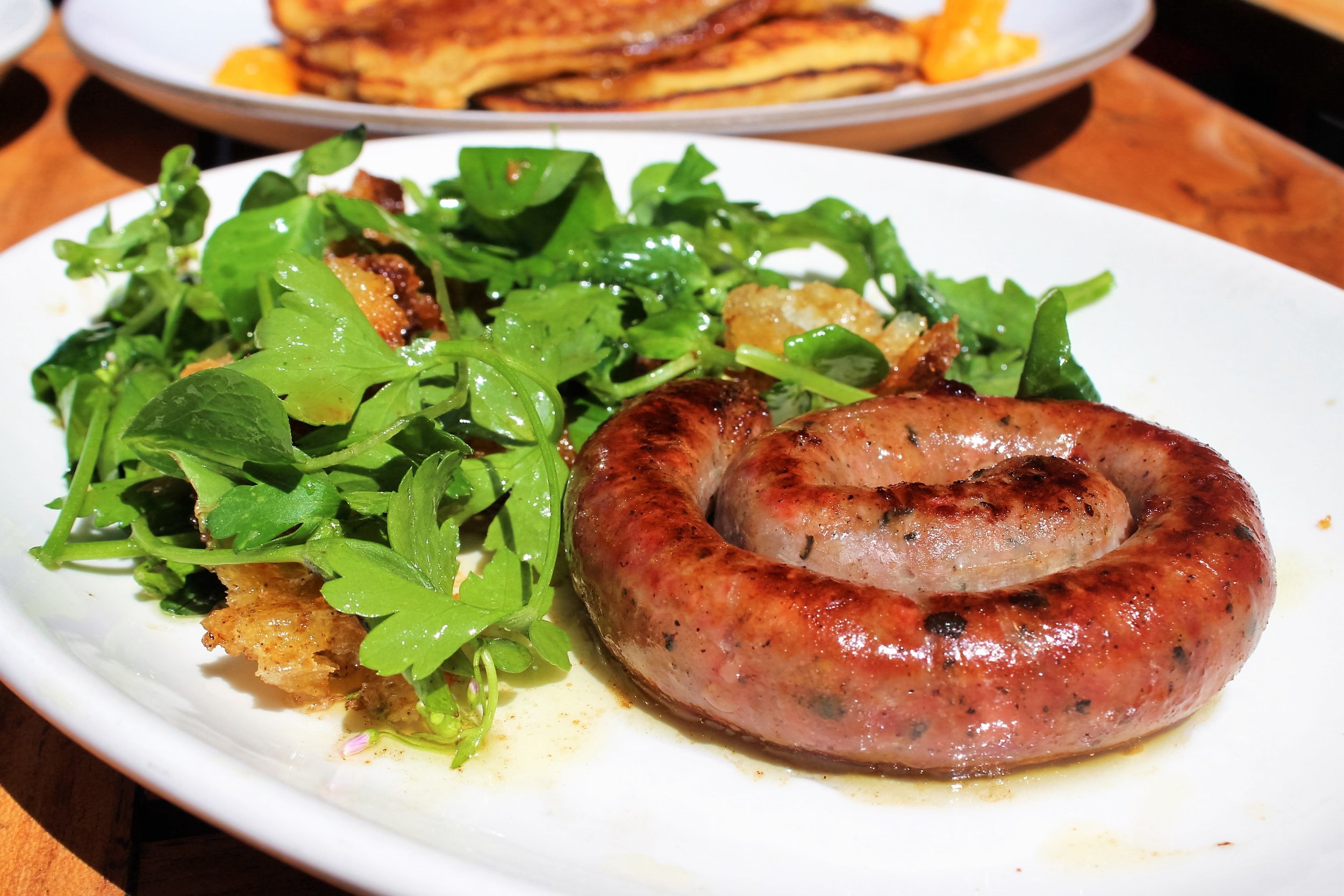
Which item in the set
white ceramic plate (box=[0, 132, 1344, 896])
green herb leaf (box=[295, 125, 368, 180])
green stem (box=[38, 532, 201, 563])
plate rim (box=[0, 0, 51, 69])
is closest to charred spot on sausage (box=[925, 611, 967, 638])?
white ceramic plate (box=[0, 132, 1344, 896])

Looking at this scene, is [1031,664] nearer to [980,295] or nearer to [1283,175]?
[980,295]

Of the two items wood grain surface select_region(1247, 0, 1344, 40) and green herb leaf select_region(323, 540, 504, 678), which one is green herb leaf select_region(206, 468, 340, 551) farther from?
wood grain surface select_region(1247, 0, 1344, 40)

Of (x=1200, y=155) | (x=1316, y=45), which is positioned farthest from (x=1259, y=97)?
(x=1200, y=155)

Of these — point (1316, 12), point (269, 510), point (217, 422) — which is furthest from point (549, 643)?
point (1316, 12)

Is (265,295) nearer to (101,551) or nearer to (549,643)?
(101,551)

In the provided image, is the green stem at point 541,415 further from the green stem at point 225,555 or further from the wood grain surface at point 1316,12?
the wood grain surface at point 1316,12
